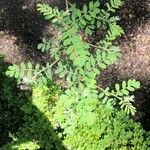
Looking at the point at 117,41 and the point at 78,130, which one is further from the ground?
the point at 117,41

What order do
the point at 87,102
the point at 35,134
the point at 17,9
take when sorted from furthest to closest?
1. the point at 17,9
2. the point at 35,134
3. the point at 87,102

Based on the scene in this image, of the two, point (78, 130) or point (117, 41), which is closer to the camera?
point (78, 130)

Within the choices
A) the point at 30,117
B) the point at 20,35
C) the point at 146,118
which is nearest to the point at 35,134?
the point at 30,117

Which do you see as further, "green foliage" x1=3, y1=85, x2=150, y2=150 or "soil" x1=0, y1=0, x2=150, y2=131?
"soil" x1=0, y1=0, x2=150, y2=131

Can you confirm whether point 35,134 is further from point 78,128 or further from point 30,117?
point 78,128

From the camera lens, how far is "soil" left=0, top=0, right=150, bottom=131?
654 centimetres

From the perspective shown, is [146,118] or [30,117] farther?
[146,118]

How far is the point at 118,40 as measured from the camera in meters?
6.95

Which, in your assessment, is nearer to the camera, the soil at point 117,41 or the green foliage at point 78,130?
the green foliage at point 78,130

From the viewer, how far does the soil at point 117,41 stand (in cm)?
654

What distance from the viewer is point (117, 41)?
6930 mm

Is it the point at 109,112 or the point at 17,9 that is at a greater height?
the point at 17,9

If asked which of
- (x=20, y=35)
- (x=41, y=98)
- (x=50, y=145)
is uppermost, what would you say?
(x=20, y=35)

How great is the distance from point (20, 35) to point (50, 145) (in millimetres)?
A: 2896
